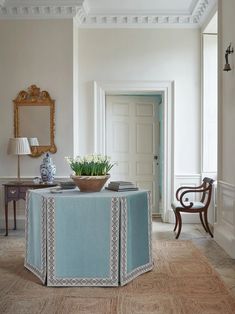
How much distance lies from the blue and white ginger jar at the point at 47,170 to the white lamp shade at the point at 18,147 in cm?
31

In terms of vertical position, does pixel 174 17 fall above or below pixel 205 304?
above

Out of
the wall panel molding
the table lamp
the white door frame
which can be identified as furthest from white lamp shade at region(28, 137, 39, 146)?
the wall panel molding

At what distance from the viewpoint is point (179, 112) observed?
273 inches

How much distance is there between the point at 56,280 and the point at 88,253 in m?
0.38

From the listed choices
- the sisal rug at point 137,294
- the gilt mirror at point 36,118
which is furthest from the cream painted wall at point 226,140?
the gilt mirror at point 36,118

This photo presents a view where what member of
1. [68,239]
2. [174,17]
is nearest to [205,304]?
[68,239]

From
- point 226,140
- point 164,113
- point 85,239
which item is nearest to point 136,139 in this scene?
point 164,113

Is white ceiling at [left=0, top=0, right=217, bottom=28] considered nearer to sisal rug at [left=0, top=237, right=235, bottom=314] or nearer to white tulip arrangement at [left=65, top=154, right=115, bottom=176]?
white tulip arrangement at [left=65, top=154, right=115, bottom=176]

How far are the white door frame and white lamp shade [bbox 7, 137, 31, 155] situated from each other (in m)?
1.31

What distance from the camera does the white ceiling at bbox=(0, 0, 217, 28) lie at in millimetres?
6234

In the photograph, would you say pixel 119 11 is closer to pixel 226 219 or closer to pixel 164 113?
pixel 164 113

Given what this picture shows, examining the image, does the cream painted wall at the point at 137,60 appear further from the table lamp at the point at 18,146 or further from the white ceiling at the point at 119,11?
the table lamp at the point at 18,146

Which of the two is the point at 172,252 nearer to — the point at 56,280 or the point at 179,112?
the point at 56,280

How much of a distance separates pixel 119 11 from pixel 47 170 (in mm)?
2845
